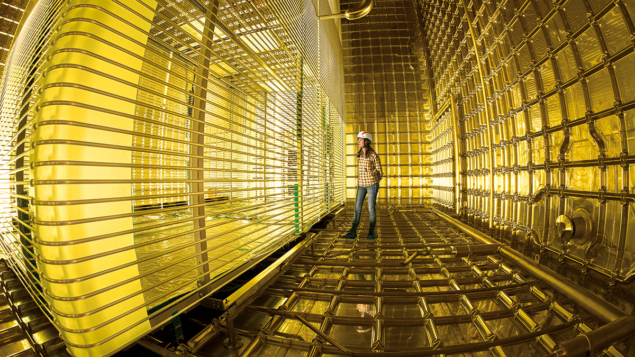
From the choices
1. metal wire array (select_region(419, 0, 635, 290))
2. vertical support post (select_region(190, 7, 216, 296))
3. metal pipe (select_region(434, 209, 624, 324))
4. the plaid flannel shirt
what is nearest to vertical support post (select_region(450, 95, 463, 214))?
metal wire array (select_region(419, 0, 635, 290))

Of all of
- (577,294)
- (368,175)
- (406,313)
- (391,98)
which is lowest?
(406,313)

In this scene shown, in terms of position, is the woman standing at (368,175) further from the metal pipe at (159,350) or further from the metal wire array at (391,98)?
the metal wire array at (391,98)

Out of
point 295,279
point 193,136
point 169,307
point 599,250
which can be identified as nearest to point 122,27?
point 193,136

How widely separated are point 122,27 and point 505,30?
134 inches

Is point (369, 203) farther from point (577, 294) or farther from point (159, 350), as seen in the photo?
point (159, 350)

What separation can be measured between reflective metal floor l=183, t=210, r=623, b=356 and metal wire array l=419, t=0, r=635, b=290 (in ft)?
2.18

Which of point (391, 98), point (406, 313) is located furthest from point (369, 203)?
point (391, 98)

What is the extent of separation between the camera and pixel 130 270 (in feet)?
2.90

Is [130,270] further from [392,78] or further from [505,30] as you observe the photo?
[392,78]

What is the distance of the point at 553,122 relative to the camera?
216 cm

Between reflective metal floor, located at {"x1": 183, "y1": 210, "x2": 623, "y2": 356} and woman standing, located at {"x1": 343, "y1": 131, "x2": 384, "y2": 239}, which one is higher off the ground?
woman standing, located at {"x1": 343, "y1": 131, "x2": 384, "y2": 239}

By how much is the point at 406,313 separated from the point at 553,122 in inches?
86.6

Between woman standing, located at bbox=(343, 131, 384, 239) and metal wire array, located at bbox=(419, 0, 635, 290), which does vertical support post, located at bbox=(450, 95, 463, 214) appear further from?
woman standing, located at bbox=(343, 131, 384, 239)

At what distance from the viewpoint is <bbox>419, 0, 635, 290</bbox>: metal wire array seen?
1619mm
